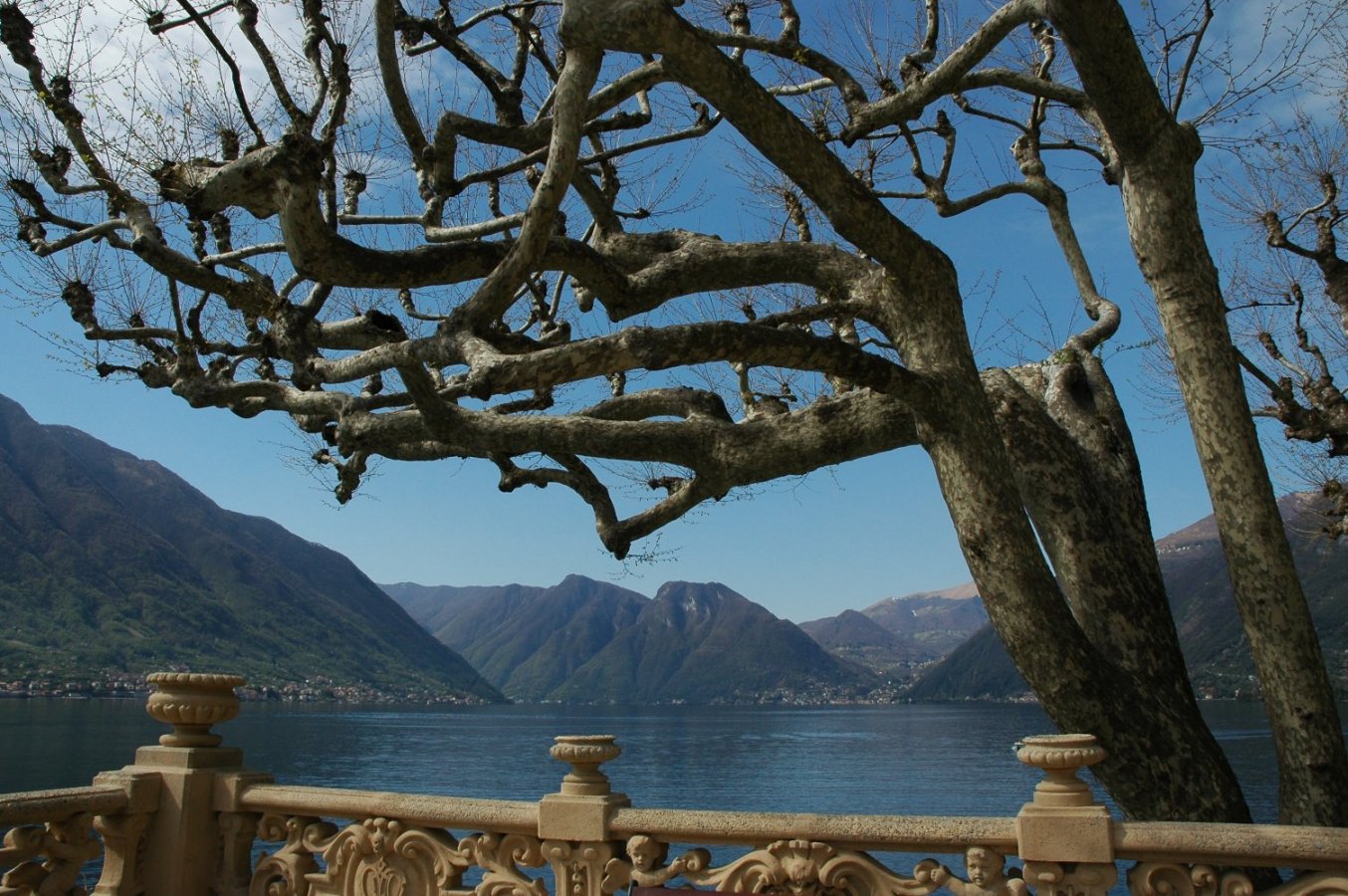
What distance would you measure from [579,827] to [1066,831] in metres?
2.48

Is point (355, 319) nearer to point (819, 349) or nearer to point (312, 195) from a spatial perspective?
point (312, 195)

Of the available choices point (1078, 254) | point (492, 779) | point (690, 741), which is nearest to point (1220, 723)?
point (690, 741)

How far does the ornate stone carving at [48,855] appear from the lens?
598 centimetres

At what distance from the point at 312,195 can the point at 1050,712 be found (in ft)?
18.9

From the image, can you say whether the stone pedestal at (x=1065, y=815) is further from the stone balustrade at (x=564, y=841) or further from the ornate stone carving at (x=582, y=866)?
the ornate stone carving at (x=582, y=866)

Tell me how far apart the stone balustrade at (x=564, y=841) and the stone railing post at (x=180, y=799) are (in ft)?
0.04

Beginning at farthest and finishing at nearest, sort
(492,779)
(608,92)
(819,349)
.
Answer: (492,779) < (608,92) < (819,349)

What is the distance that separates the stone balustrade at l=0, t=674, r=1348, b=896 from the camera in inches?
187

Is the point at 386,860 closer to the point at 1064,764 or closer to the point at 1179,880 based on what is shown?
the point at 1064,764

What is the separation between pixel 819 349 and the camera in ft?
20.9

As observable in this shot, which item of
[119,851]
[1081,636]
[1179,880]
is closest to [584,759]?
[1179,880]

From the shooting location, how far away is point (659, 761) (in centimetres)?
7581

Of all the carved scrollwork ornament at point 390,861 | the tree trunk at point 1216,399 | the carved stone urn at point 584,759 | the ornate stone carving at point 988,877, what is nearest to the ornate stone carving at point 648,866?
the carved stone urn at point 584,759

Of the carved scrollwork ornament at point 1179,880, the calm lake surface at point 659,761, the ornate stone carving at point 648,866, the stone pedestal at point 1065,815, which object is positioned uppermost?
the stone pedestal at point 1065,815
